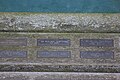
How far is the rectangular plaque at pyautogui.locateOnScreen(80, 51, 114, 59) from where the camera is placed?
390cm

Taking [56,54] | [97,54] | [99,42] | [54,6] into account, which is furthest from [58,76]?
[54,6]

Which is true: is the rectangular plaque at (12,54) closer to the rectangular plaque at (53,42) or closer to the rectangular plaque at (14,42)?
the rectangular plaque at (14,42)

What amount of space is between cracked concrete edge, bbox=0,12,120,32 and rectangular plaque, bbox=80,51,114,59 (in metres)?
0.31

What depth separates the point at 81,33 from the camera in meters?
3.93

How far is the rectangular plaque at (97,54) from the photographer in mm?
3900

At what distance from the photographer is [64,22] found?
3979 mm

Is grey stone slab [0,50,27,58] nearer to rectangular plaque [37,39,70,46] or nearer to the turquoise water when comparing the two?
rectangular plaque [37,39,70,46]

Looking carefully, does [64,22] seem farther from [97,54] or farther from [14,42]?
[14,42]

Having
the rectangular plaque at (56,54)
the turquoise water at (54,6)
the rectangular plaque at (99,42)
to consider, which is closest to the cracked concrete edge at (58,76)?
the rectangular plaque at (56,54)

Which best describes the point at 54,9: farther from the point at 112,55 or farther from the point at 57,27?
the point at 112,55

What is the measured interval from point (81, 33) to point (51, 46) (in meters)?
0.46

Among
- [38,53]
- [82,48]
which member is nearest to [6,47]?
[38,53]

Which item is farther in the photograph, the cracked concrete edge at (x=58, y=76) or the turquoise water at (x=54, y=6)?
the turquoise water at (x=54, y=6)

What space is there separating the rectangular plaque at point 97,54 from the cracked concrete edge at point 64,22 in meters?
0.31
